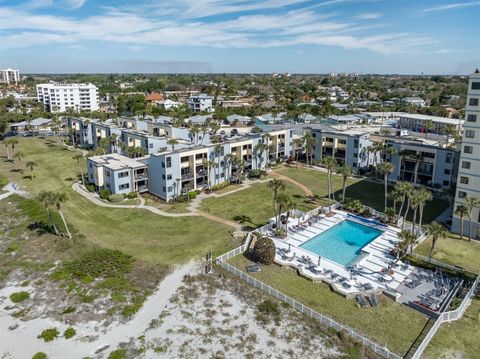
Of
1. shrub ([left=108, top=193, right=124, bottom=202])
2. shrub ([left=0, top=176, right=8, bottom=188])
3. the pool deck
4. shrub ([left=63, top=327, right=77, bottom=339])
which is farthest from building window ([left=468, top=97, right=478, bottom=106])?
shrub ([left=0, top=176, right=8, bottom=188])

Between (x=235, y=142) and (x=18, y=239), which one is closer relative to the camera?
(x=18, y=239)

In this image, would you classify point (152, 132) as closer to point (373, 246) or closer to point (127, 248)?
point (127, 248)

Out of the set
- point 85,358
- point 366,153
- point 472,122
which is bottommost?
point 85,358

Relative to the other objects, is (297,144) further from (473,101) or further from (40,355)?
(40,355)

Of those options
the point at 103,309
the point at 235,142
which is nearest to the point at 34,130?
the point at 235,142

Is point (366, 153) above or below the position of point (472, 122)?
below

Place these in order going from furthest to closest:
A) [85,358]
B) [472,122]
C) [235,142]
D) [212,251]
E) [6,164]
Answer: [6,164], [235,142], [472,122], [212,251], [85,358]

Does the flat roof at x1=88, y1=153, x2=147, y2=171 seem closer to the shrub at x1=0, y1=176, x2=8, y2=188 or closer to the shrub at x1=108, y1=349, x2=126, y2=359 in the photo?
the shrub at x1=0, y1=176, x2=8, y2=188
